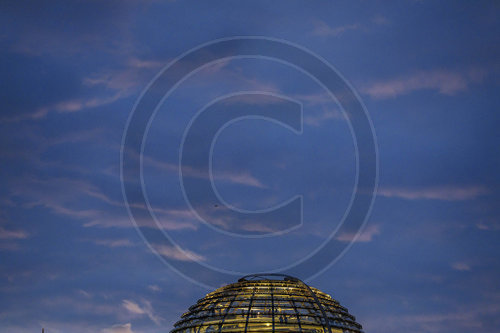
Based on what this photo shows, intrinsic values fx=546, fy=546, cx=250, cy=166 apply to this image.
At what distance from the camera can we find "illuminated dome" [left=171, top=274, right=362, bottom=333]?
3503cm

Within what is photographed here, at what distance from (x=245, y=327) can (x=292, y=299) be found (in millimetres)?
4726

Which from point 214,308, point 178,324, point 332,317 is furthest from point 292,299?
point 178,324

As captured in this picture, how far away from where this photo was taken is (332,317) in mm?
38000

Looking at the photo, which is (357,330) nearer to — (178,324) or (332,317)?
(332,317)

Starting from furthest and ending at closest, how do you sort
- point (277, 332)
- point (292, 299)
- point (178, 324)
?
point (178, 324)
point (292, 299)
point (277, 332)

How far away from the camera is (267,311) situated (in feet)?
119

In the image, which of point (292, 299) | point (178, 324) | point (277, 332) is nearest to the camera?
point (277, 332)

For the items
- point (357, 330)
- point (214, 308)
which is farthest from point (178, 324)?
point (357, 330)

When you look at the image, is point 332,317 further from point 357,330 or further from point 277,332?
point 277,332

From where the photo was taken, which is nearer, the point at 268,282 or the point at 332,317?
the point at 332,317

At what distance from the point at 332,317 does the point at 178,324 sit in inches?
450

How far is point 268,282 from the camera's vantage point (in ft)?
133

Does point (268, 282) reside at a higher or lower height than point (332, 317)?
higher

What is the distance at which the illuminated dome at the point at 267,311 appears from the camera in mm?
35031
